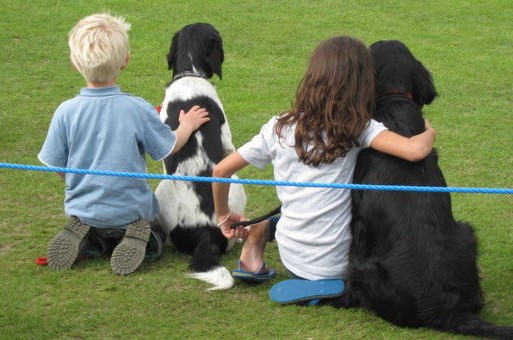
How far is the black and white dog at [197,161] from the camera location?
5566 millimetres

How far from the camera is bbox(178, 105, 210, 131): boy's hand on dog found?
18.8 ft

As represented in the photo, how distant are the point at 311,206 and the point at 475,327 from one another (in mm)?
1062

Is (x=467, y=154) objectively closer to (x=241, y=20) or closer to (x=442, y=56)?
(x=442, y=56)

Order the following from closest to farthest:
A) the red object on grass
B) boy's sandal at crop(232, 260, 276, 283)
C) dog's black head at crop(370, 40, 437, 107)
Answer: dog's black head at crop(370, 40, 437, 107) < boy's sandal at crop(232, 260, 276, 283) < the red object on grass

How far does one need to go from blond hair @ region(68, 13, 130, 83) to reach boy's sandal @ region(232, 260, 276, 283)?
1394 millimetres

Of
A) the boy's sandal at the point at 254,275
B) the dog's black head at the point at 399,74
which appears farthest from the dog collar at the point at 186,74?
the dog's black head at the point at 399,74

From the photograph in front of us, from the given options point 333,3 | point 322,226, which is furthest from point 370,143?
point 333,3

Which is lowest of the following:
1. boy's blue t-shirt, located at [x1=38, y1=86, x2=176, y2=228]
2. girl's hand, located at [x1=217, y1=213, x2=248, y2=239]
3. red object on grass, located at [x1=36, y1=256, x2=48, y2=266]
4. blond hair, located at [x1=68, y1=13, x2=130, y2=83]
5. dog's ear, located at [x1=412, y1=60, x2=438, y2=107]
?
red object on grass, located at [x1=36, y1=256, x2=48, y2=266]

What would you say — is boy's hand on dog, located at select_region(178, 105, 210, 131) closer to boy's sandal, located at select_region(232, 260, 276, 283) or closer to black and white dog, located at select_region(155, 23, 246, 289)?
black and white dog, located at select_region(155, 23, 246, 289)

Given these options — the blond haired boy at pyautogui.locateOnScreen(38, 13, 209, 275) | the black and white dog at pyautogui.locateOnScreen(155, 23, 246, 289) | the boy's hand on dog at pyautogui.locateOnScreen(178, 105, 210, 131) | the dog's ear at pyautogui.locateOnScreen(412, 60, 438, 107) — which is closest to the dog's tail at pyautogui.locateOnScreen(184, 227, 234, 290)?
the black and white dog at pyautogui.locateOnScreen(155, 23, 246, 289)

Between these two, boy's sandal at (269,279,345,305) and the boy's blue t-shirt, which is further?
the boy's blue t-shirt

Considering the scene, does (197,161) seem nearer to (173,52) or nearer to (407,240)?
(173,52)

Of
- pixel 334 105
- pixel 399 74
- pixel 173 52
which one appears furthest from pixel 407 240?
pixel 173 52

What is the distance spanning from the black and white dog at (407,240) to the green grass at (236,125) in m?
0.16
